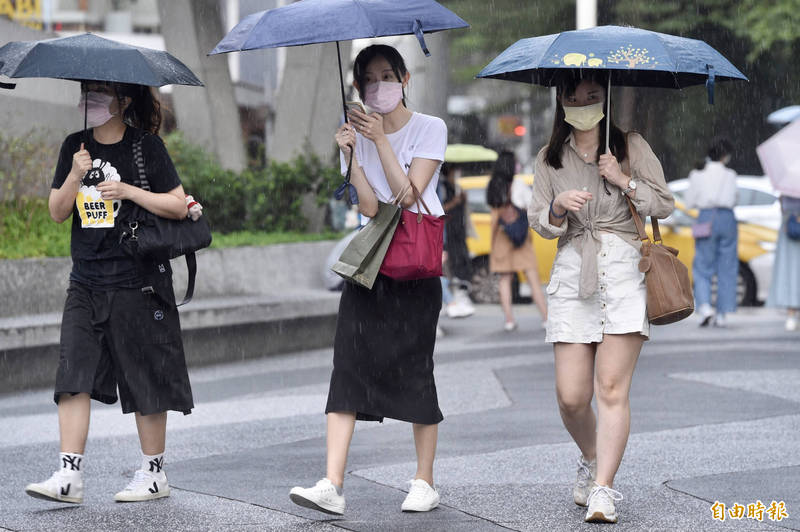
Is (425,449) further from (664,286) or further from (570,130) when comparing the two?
(570,130)

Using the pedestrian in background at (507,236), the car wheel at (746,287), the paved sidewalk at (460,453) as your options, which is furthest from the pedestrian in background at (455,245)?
the car wheel at (746,287)

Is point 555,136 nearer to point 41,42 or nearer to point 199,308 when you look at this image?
point 41,42

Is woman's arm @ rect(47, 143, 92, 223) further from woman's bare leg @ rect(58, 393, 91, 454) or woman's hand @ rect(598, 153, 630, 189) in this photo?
woman's hand @ rect(598, 153, 630, 189)

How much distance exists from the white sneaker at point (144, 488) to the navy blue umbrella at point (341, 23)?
1.47m

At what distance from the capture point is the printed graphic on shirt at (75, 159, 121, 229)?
5.63 meters

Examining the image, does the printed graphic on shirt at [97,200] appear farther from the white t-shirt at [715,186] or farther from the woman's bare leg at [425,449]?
the white t-shirt at [715,186]

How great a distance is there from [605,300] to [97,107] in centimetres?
224

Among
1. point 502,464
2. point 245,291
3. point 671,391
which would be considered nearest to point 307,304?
point 245,291

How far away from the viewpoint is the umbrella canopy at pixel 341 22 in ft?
17.2

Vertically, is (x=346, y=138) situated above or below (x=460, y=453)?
above

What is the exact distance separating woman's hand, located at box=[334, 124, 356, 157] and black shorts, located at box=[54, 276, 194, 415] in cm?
100

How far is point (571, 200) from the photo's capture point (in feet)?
17.4

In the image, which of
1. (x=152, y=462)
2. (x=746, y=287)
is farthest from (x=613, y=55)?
(x=746, y=287)

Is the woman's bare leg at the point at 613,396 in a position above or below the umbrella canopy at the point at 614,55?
below
